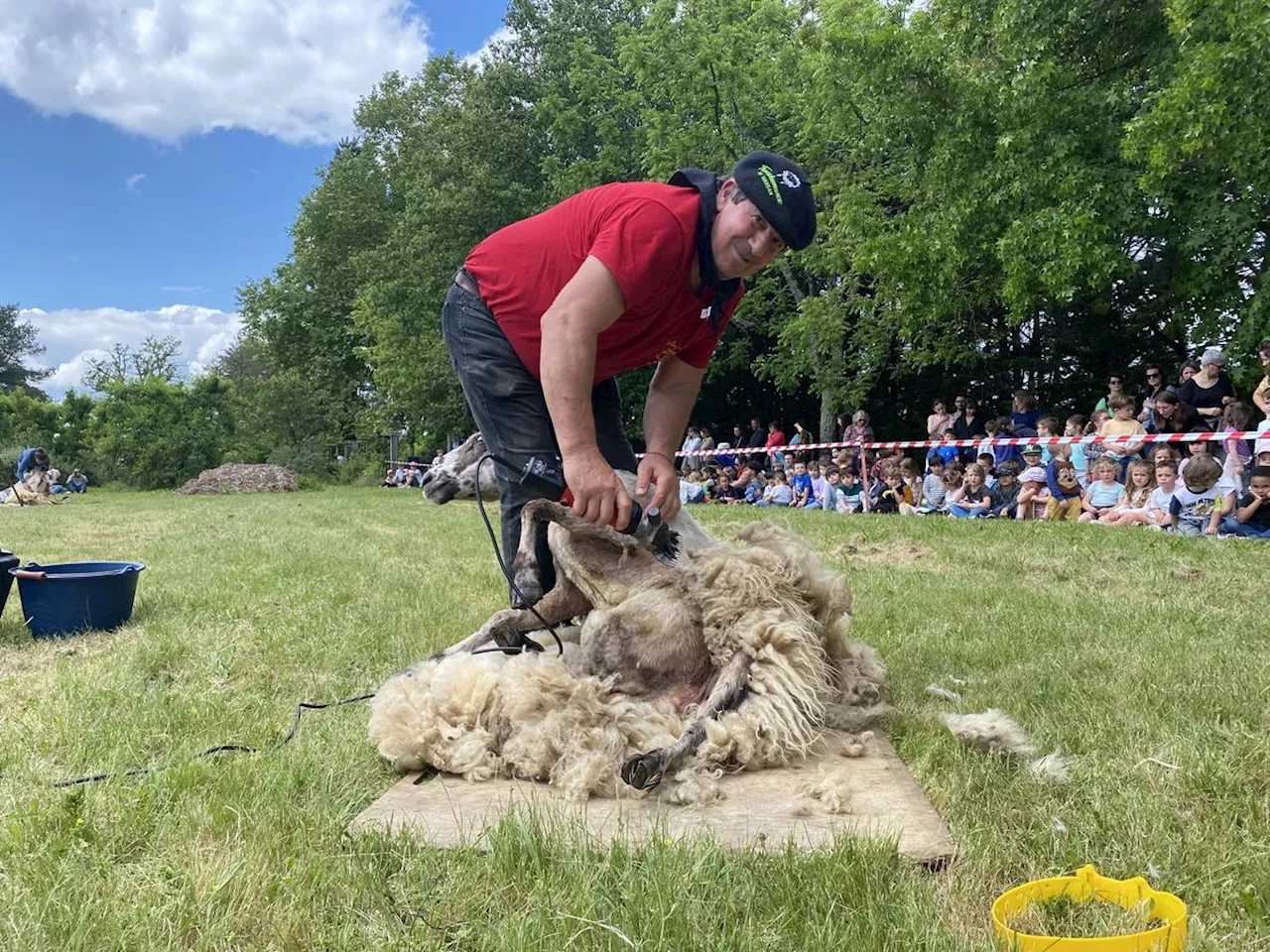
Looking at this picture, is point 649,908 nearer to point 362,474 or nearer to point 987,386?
point 987,386

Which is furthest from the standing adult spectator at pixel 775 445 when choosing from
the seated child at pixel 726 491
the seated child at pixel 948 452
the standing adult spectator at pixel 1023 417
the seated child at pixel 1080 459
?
the seated child at pixel 1080 459

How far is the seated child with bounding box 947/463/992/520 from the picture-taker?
10.5 metres

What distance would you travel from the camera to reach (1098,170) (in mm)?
11375

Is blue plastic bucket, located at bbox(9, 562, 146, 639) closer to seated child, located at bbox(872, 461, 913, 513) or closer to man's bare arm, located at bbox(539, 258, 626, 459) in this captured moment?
man's bare arm, located at bbox(539, 258, 626, 459)

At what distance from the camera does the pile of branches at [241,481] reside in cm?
2381

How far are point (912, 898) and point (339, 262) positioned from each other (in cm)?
3230

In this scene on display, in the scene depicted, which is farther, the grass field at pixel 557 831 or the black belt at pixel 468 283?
the black belt at pixel 468 283

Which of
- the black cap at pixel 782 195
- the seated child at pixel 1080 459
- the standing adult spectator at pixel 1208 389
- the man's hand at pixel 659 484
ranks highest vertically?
the black cap at pixel 782 195

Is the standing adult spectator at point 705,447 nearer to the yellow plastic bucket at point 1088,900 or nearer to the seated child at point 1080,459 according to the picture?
the seated child at point 1080,459

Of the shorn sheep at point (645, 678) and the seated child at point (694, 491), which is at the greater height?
the shorn sheep at point (645, 678)

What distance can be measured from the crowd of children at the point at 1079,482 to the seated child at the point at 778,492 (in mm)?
23

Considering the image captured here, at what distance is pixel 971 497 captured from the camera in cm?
1069

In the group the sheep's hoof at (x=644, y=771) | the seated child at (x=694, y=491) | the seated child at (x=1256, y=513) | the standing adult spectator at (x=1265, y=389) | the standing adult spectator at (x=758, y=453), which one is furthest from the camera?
the standing adult spectator at (x=758, y=453)

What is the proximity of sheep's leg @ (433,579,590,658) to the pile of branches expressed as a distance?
74.5 ft
